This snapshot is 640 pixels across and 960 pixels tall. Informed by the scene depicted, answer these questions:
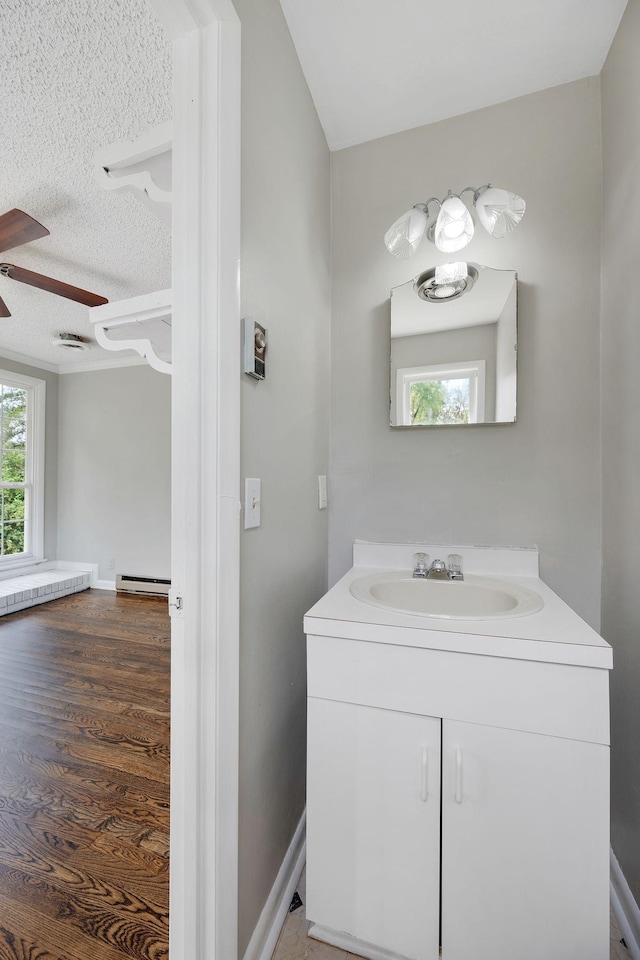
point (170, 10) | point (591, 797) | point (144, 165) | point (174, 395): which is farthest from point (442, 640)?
point (144, 165)

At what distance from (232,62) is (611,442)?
4.52 feet

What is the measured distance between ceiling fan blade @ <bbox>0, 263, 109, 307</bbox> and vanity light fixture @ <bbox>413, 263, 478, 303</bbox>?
75.0 inches

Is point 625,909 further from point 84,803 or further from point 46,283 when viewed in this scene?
point 46,283

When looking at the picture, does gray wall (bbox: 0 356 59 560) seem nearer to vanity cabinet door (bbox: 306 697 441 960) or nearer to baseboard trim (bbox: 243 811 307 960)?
baseboard trim (bbox: 243 811 307 960)

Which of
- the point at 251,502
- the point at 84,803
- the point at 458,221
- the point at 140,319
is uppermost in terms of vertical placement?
the point at 458,221

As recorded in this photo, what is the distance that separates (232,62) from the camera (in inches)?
32.0

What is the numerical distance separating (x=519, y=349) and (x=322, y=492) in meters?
0.87

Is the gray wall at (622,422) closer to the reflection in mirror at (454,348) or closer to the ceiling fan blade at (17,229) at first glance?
the reflection in mirror at (454,348)

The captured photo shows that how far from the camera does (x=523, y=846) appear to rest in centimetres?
83

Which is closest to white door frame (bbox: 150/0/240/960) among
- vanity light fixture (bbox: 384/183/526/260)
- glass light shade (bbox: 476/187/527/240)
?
vanity light fixture (bbox: 384/183/526/260)

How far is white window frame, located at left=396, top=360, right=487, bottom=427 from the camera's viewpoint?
4.67ft

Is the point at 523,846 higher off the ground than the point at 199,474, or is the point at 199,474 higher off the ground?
the point at 199,474

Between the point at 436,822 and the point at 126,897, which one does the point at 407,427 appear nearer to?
the point at 436,822

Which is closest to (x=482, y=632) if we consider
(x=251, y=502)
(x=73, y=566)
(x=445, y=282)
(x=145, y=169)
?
(x=251, y=502)
